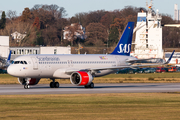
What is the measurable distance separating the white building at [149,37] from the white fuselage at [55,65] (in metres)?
96.2

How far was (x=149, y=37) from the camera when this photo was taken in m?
145

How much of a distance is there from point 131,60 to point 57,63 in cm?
1145

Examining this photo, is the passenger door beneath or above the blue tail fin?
beneath

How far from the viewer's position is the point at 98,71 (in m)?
43.9

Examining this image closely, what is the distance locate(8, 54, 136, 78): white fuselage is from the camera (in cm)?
3953

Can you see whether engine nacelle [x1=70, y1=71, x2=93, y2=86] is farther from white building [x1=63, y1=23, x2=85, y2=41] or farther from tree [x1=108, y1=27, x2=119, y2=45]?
white building [x1=63, y1=23, x2=85, y2=41]

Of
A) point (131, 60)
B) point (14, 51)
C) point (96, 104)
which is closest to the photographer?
point (96, 104)

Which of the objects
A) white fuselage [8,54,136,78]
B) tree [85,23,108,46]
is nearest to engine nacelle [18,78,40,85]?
white fuselage [8,54,136,78]

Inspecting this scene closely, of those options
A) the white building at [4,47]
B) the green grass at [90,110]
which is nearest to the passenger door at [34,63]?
the green grass at [90,110]

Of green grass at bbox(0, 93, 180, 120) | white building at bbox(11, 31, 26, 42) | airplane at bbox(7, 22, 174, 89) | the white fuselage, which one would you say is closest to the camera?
green grass at bbox(0, 93, 180, 120)

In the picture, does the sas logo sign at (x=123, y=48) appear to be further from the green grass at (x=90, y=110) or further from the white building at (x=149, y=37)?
the white building at (x=149, y=37)

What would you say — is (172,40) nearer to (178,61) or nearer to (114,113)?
(178,61)

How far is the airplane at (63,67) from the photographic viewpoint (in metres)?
39.8

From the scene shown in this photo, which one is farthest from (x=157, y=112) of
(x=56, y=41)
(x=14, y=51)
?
A: (x=56, y=41)
